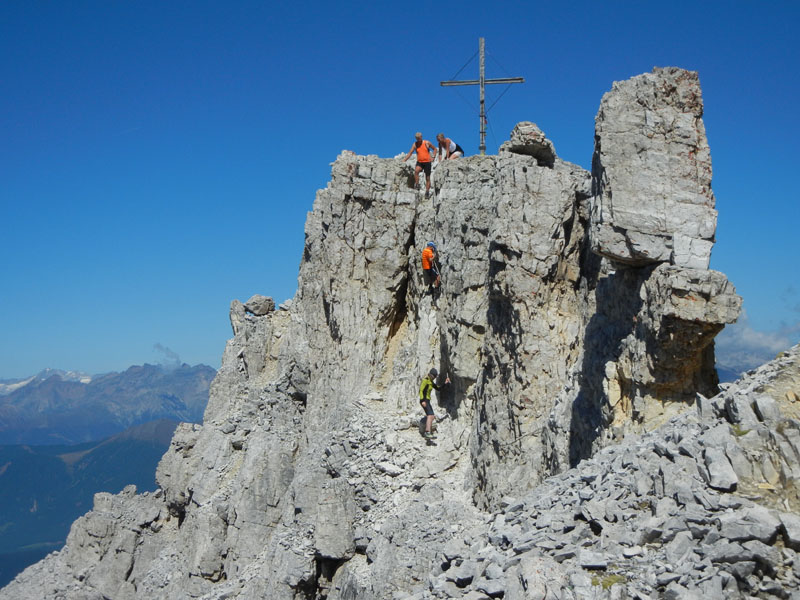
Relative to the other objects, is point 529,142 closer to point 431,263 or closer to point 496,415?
point 431,263

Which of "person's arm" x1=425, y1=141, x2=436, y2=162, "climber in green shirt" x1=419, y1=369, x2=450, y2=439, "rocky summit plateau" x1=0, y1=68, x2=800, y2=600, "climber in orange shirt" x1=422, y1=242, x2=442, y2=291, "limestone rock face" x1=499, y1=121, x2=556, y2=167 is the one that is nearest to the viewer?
"rocky summit plateau" x1=0, y1=68, x2=800, y2=600

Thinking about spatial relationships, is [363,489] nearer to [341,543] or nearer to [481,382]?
[341,543]

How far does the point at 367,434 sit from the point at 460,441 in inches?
158

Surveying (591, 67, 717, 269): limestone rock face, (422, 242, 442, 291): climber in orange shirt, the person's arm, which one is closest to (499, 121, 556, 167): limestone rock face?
(422, 242, 442, 291): climber in orange shirt

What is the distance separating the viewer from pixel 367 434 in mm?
30453

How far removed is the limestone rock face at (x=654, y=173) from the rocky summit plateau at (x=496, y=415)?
53 millimetres

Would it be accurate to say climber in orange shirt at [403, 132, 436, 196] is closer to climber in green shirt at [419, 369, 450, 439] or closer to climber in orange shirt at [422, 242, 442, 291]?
climber in orange shirt at [422, 242, 442, 291]

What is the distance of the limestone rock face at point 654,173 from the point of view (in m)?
17.4

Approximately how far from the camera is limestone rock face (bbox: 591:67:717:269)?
17.4 meters

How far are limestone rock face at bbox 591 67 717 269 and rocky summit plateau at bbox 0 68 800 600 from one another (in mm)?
53

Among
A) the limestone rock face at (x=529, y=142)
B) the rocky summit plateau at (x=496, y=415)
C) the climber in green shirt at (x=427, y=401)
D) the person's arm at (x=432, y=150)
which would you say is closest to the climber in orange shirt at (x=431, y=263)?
the rocky summit plateau at (x=496, y=415)

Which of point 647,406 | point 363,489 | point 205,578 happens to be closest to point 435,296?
point 363,489

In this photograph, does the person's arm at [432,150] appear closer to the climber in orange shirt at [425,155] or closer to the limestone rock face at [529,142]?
the climber in orange shirt at [425,155]

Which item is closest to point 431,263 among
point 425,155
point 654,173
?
point 425,155
